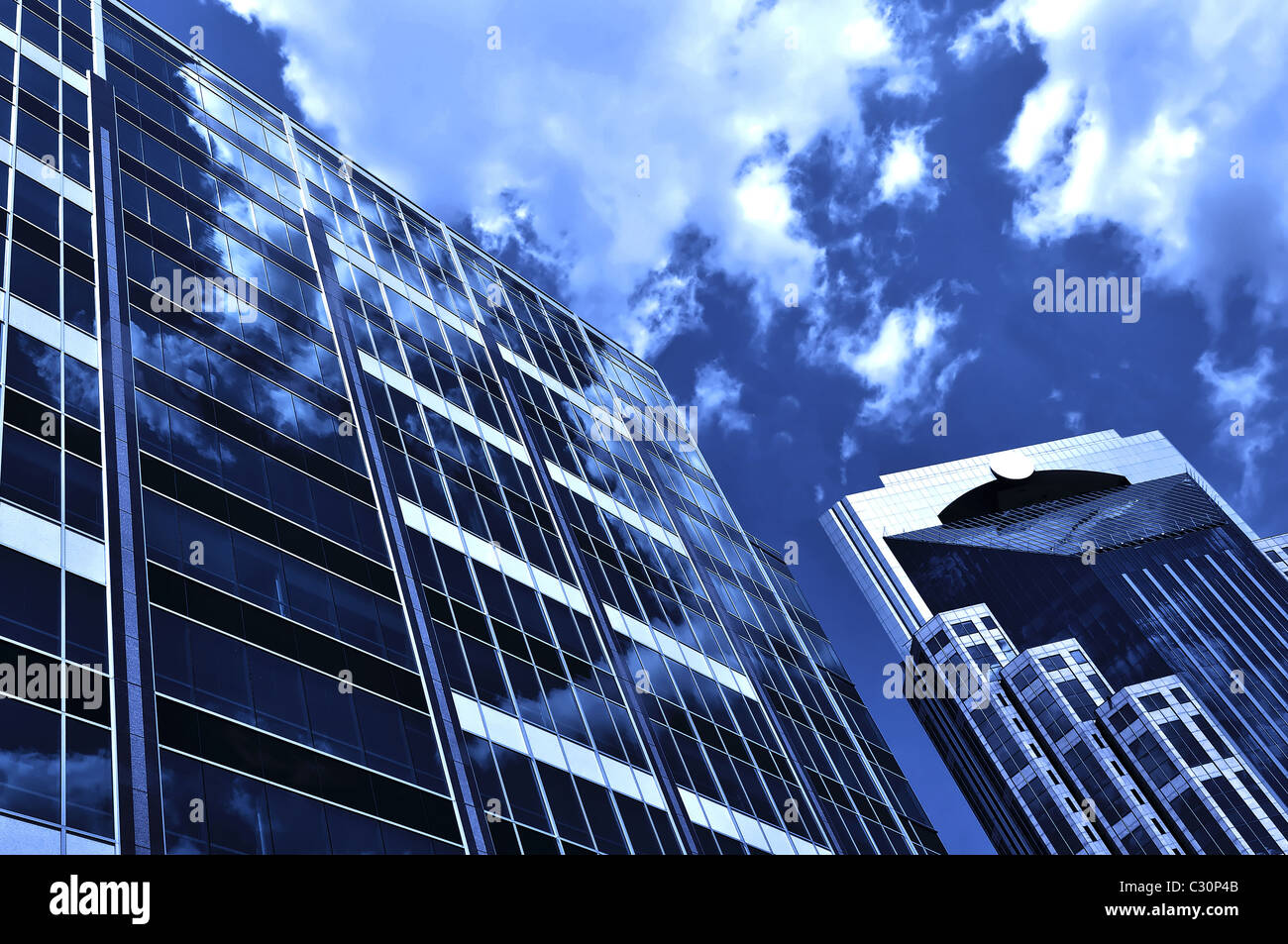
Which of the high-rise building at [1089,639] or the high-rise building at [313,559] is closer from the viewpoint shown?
the high-rise building at [313,559]

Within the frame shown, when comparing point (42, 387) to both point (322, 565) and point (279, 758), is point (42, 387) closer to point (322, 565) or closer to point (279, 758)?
point (322, 565)

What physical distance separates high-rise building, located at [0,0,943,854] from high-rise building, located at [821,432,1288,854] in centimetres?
7390

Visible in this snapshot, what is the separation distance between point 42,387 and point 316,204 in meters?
27.6

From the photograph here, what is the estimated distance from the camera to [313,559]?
30.7m

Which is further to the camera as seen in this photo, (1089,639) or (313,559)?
(1089,639)

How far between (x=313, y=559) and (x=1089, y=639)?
131536 millimetres

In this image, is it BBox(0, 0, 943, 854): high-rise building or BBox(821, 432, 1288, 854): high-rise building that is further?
BBox(821, 432, 1288, 854): high-rise building

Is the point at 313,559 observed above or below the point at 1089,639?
below

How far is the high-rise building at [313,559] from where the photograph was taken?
23156 mm

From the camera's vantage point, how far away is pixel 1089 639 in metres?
140

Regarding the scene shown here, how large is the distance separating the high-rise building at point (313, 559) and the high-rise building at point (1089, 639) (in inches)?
2909

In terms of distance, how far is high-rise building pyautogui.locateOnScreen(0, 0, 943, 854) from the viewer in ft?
76.0
